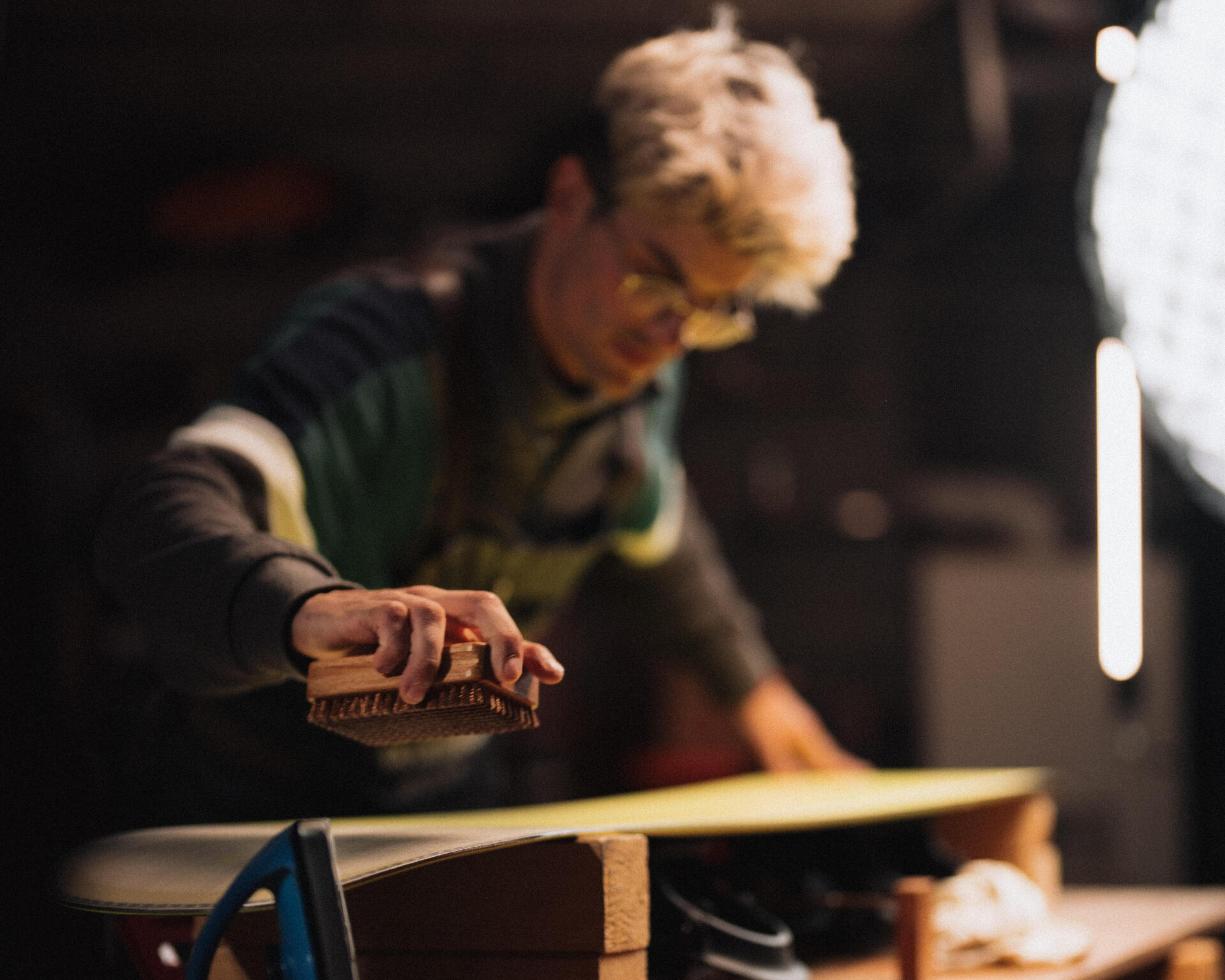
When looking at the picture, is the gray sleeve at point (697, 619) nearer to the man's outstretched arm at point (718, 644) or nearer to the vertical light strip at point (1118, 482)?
the man's outstretched arm at point (718, 644)

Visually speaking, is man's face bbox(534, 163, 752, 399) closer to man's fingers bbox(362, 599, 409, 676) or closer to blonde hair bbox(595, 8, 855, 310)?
blonde hair bbox(595, 8, 855, 310)

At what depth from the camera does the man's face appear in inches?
32.6

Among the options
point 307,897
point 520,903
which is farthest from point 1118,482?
point 307,897

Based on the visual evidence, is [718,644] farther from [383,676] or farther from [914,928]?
[383,676]

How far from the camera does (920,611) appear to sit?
3.02 meters

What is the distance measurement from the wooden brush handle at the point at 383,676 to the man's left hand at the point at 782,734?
3.11 feet

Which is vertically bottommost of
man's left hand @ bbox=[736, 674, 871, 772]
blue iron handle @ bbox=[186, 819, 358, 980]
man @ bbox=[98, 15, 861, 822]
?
man's left hand @ bbox=[736, 674, 871, 772]

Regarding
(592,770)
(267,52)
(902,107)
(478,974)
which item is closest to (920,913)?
(478,974)

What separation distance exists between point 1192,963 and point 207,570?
0.90 meters

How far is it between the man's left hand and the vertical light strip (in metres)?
0.90

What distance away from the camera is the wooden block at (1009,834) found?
106cm

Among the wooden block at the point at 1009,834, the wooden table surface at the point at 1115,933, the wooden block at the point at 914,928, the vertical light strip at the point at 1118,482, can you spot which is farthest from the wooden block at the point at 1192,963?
the vertical light strip at the point at 1118,482

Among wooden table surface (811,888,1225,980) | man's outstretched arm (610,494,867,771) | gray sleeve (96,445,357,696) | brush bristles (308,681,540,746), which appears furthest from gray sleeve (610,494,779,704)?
brush bristles (308,681,540,746)

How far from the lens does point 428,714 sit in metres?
0.45
